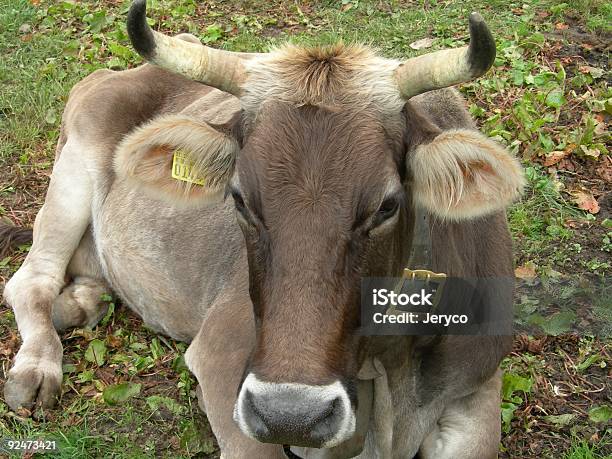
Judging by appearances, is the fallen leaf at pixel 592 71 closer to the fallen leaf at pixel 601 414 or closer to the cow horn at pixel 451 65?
the fallen leaf at pixel 601 414

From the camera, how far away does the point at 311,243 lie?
316 cm

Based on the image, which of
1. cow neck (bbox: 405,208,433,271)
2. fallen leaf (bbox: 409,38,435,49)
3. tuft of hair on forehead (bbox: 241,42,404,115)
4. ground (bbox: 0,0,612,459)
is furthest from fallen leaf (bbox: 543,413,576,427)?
fallen leaf (bbox: 409,38,435,49)

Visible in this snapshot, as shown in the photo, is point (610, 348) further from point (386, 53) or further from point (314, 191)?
point (386, 53)

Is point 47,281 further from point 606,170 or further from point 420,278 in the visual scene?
point 606,170

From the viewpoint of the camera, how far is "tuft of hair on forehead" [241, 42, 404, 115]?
3.54 metres

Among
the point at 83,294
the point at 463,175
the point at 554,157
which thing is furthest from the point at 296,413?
the point at 554,157

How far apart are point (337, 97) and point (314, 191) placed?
0.52 metres

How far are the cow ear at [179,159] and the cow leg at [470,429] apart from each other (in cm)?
164

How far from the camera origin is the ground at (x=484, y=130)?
187 inches

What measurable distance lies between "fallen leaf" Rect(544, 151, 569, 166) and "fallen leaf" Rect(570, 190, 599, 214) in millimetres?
345

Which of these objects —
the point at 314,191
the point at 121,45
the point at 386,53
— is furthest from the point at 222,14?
the point at 314,191

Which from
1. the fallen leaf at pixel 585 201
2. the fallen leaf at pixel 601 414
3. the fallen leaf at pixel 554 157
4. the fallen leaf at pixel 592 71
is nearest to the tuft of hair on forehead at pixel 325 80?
the fallen leaf at pixel 601 414

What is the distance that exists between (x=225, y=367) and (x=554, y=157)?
3.33 metres

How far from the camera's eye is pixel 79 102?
21.0ft
